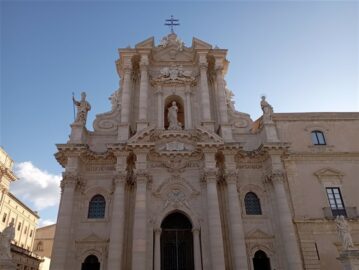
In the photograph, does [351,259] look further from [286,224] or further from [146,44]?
[146,44]

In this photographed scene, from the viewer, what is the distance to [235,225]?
1934 cm

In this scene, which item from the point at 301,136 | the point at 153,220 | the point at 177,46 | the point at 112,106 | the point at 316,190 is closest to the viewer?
the point at 153,220

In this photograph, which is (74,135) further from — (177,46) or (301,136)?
(301,136)

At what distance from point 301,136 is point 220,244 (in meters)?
10.1

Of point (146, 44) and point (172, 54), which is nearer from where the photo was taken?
point (146, 44)

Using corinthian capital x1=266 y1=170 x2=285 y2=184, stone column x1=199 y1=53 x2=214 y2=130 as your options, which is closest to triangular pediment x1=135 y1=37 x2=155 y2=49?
stone column x1=199 y1=53 x2=214 y2=130

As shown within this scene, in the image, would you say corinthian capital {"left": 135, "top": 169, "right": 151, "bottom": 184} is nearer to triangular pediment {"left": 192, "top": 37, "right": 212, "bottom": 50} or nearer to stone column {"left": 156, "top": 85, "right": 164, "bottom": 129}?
stone column {"left": 156, "top": 85, "right": 164, "bottom": 129}

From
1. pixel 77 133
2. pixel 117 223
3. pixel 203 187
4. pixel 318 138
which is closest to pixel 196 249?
pixel 203 187

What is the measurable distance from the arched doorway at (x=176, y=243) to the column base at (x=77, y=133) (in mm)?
7630

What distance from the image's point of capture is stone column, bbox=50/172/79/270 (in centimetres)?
1820

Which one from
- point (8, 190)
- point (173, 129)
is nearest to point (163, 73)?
point (173, 129)

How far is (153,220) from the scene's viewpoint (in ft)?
66.5

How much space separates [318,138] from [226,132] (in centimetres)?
689

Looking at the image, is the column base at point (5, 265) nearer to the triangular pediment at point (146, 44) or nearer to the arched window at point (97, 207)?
the arched window at point (97, 207)
